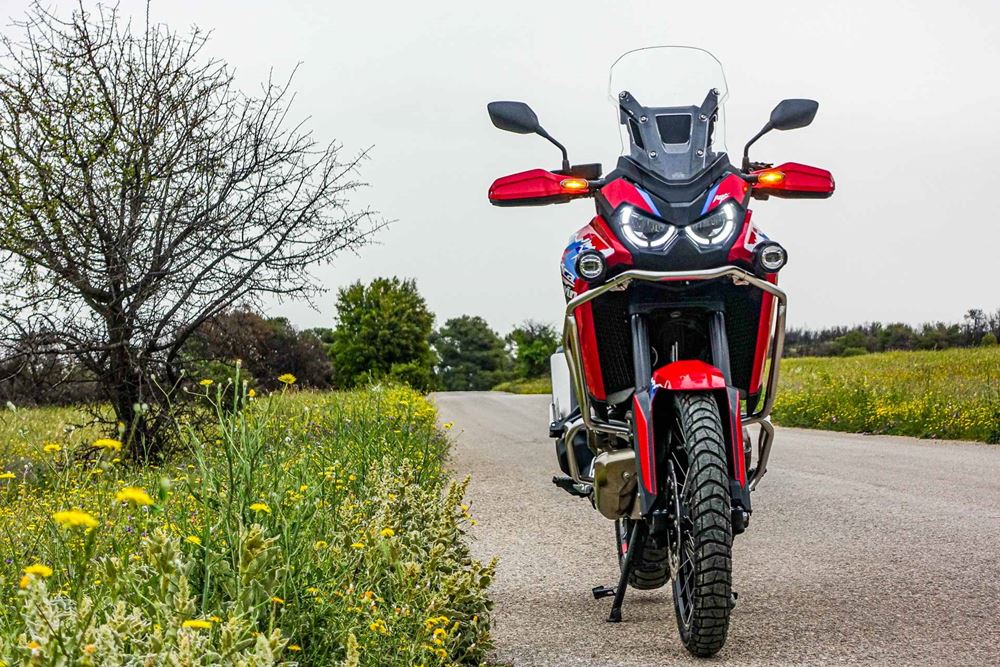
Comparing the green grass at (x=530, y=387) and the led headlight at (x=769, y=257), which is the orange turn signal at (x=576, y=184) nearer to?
the led headlight at (x=769, y=257)

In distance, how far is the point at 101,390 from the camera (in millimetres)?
9547

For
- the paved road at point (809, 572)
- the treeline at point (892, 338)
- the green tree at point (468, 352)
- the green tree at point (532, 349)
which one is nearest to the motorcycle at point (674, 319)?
the paved road at point (809, 572)

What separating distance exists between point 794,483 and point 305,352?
28.1m

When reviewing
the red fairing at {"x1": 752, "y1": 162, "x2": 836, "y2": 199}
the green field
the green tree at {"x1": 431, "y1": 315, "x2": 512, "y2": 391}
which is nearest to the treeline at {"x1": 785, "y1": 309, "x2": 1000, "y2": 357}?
the green field

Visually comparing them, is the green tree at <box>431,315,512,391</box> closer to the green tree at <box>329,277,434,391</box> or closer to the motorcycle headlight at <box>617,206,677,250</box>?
the green tree at <box>329,277,434,391</box>

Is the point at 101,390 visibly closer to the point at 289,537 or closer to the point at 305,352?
the point at 289,537

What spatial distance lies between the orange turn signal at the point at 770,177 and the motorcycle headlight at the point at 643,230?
25.1 inches

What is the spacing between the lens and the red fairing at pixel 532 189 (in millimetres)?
4258

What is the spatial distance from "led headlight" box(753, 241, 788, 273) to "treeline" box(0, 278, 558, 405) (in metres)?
1.93

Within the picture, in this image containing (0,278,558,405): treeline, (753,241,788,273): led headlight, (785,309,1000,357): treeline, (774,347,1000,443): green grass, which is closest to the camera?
(753,241,788,273): led headlight

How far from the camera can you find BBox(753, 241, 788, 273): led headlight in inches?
150

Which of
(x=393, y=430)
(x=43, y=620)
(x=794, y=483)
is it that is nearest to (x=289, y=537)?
(x=43, y=620)

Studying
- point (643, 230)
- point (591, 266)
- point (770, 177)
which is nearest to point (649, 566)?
point (591, 266)

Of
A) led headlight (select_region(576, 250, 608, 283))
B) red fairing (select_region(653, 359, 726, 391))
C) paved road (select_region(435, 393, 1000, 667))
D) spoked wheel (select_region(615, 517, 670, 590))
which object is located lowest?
paved road (select_region(435, 393, 1000, 667))
